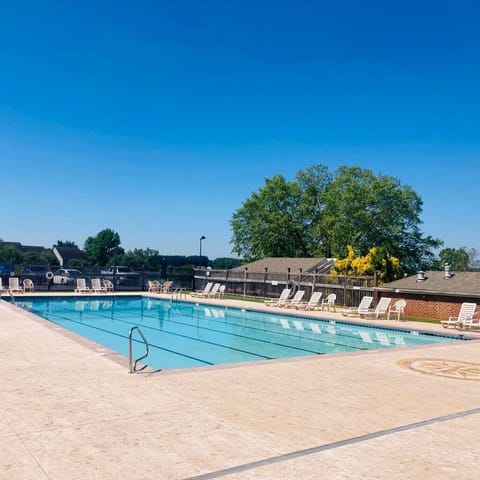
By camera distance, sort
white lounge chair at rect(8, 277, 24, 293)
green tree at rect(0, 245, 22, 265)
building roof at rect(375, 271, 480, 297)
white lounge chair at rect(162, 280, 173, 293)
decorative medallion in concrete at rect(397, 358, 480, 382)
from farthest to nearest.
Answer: green tree at rect(0, 245, 22, 265)
white lounge chair at rect(162, 280, 173, 293)
white lounge chair at rect(8, 277, 24, 293)
building roof at rect(375, 271, 480, 297)
decorative medallion in concrete at rect(397, 358, 480, 382)

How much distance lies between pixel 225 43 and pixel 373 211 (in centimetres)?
2495

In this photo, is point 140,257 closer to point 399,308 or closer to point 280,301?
point 280,301

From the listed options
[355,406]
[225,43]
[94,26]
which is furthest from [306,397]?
[225,43]

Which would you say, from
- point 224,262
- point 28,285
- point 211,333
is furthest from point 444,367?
point 224,262

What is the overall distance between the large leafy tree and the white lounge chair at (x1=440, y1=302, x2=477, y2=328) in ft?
82.1

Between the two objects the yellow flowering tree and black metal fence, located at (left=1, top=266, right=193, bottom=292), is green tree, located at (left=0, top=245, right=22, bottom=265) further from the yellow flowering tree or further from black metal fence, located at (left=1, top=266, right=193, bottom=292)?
the yellow flowering tree

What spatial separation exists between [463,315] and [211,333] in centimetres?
786

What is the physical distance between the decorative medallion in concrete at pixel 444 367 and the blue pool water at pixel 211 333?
10.3 feet

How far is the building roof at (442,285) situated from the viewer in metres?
17.1

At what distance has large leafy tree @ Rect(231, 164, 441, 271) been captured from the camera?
42969 mm

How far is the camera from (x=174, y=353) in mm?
11961

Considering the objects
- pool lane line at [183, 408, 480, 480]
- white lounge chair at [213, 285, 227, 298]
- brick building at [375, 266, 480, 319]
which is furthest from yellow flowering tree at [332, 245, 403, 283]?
pool lane line at [183, 408, 480, 480]

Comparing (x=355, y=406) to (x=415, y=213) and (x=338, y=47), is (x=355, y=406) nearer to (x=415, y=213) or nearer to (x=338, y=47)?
(x=338, y=47)

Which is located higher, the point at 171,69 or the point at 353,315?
the point at 171,69
